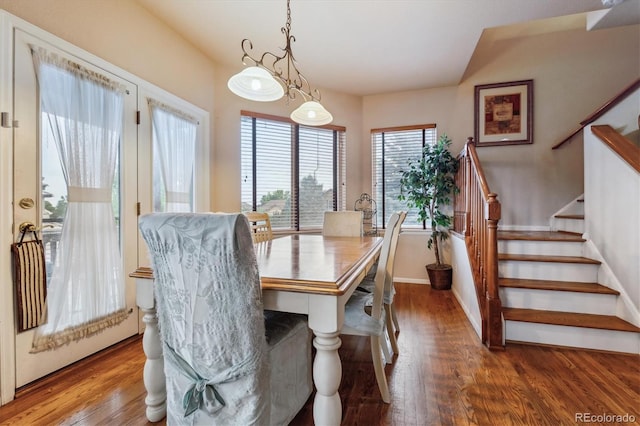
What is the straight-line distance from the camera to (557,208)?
358cm

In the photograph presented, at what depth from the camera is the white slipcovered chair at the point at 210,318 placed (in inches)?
38.3

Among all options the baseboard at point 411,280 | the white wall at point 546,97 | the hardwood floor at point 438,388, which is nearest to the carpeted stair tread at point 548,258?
the hardwood floor at point 438,388

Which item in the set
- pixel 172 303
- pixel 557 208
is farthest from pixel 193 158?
pixel 557 208

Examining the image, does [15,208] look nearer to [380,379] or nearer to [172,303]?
[172,303]

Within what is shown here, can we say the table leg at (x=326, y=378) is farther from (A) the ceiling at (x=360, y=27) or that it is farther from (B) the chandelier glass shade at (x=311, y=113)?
(A) the ceiling at (x=360, y=27)

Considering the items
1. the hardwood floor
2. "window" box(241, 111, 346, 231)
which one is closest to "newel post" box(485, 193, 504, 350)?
the hardwood floor

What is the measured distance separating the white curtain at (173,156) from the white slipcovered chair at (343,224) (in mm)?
1487

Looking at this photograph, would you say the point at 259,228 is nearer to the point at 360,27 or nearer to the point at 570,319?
the point at 360,27

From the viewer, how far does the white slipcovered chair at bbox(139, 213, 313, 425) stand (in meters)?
0.97

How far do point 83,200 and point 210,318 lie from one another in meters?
1.60

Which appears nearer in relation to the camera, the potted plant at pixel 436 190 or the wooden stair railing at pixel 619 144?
the wooden stair railing at pixel 619 144

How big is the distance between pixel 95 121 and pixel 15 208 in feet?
2.47

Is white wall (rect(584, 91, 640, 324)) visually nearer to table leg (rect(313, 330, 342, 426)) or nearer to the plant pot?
the plant pot

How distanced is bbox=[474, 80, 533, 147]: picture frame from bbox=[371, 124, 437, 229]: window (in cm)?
62
